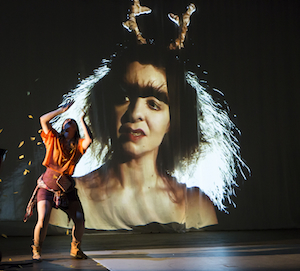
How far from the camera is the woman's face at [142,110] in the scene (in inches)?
205

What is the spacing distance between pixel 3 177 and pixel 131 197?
1.72m

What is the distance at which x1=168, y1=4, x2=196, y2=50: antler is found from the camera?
5559 mm

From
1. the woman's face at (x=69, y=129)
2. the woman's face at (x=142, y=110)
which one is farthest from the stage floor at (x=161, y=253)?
the woman's face at (x=142, y=110)

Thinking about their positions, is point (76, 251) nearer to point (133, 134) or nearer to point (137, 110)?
point (133, 134)

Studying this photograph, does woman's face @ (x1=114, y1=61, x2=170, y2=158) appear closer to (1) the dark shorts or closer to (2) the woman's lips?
(2) the woman's lips

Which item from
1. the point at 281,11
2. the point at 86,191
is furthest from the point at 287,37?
the point at 86,191

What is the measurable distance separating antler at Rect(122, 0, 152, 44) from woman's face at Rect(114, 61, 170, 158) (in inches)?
16.0

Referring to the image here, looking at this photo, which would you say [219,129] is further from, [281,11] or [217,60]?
[281,11]

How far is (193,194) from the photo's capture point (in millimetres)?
5340

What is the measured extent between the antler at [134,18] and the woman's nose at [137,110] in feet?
3.03

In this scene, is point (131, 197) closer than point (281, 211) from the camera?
Yes

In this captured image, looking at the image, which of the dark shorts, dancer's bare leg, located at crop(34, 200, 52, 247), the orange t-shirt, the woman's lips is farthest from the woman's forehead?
dancer's bare leg, located at crop(34, 200, 52, 247)

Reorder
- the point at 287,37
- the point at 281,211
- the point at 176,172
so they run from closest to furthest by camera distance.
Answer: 1. the point at 176,172
2. the point at 281,211
3. the point at 287,37

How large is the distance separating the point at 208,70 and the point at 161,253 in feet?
10.5
